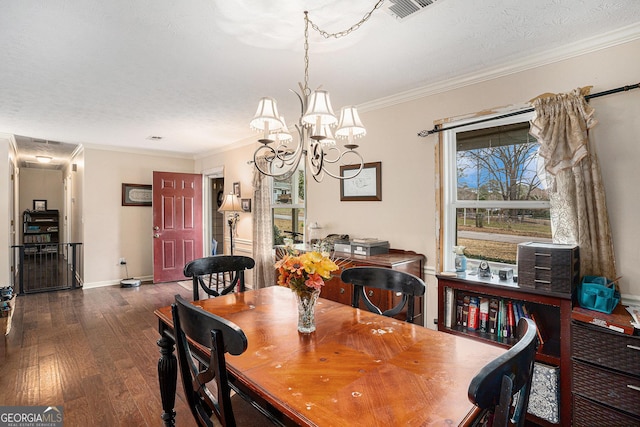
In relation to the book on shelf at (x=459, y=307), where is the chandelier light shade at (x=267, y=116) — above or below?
above

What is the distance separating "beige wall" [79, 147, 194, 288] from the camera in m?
5.65

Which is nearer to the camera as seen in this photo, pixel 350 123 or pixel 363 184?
pixel 350 123

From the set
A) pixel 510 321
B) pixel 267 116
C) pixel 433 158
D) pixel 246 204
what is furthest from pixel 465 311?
pixel 246 204

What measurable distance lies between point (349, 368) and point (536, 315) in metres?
1.73

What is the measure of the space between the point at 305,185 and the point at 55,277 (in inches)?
229

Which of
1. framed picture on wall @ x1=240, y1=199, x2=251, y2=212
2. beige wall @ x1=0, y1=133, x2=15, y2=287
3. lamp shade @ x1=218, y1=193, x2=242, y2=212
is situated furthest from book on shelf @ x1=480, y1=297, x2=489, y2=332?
beige wall @ x1=0, y1=133, x2=15, y2=287

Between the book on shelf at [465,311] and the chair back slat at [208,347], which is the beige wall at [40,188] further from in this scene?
the book on shelf at [465,311]

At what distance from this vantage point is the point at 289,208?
476 cm

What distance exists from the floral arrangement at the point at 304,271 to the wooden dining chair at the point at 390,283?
0.60m

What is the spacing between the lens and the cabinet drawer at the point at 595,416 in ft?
5.58

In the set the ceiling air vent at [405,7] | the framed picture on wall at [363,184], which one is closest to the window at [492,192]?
the framed picture on wall at [363,184]

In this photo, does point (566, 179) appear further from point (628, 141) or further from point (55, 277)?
point (55, 277)

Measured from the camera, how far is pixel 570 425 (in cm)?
190

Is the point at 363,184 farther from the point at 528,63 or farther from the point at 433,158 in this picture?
the point at 528,63
